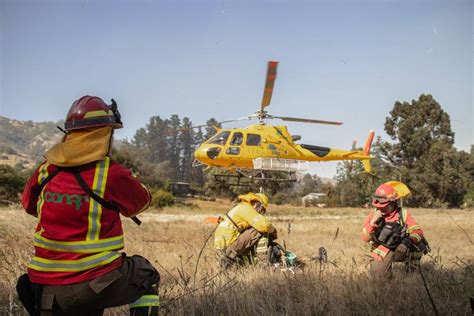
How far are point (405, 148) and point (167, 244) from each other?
45.8m

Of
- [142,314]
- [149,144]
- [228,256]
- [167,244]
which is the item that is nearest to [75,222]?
[142,314]

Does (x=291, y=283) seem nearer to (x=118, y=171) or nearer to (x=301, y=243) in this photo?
(x=118, y=171)

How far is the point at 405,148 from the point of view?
48.4 m

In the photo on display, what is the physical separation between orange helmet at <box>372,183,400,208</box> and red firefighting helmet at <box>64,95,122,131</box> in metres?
4.45

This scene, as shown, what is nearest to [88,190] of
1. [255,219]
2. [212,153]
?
[255,219]

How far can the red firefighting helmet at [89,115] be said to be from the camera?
2555mm

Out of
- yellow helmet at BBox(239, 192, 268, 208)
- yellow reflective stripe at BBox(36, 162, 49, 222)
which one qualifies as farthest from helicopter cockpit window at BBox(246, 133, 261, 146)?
yellow reflective stripe at BBox(36, 162, 49, 222)

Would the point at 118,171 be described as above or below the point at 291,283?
above

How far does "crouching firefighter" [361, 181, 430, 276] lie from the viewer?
17.9ft

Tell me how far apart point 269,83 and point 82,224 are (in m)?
12.4

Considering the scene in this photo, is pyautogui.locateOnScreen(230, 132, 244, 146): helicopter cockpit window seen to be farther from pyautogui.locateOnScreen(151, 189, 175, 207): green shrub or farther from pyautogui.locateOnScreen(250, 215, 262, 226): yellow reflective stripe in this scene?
pyautogui.locateOnScreen(151, 189, 175, 207): green shrub

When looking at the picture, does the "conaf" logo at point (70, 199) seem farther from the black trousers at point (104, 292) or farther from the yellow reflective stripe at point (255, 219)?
the yellow reflective stripe at point (255, 219)

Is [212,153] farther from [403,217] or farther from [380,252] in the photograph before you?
[380,252]

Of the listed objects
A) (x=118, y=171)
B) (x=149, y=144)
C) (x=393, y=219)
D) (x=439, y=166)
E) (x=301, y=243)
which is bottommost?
(x=301, y=243)
